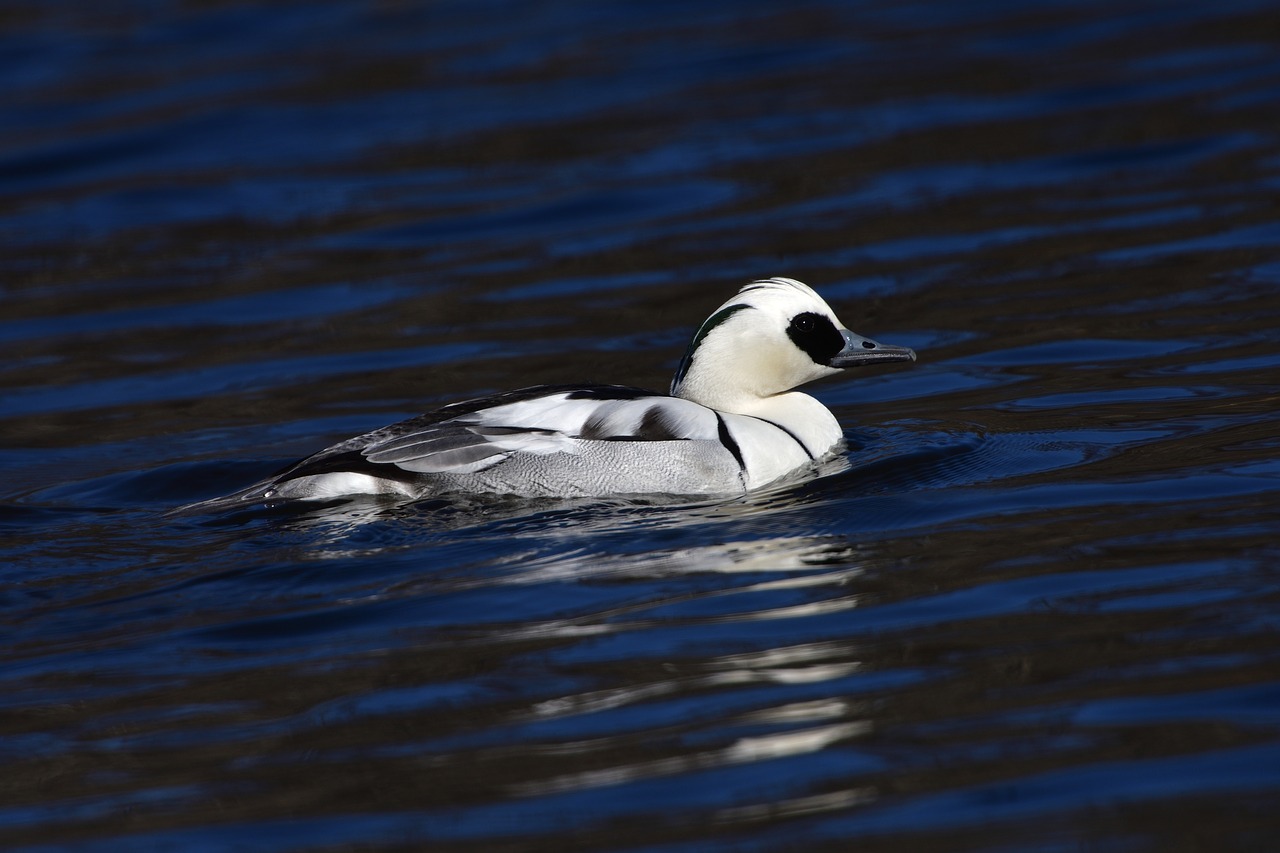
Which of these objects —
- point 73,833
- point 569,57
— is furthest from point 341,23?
point 73,833

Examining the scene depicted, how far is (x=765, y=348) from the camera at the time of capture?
8.30m

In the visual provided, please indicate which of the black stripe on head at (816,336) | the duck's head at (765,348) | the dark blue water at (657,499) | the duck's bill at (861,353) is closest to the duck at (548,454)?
the dark blue water at (657,499)

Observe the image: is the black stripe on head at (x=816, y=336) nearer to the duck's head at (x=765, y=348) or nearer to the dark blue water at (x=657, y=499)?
the duck's head at (x=765, y=348)

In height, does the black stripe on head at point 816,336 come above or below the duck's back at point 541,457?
above

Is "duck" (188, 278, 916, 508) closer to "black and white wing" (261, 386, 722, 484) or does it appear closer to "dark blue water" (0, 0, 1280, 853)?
"black and white wing" (261, 386, 722, 484)

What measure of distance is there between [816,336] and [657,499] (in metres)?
1.27

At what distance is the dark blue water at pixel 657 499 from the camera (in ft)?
15.8

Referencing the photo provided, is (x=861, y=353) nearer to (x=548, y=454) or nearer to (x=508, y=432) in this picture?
(x=548, y=454)

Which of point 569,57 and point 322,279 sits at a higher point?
point 569,57

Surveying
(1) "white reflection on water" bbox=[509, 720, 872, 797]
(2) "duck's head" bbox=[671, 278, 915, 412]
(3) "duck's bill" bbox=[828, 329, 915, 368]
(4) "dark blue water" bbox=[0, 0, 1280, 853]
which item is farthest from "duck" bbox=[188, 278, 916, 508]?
(1) "white reflection on water" bbox=[509, 720, 872, 797]

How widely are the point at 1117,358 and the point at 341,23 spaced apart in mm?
15050

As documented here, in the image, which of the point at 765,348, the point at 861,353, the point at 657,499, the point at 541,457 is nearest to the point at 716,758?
the point at 657,499

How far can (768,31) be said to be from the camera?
20781 mm

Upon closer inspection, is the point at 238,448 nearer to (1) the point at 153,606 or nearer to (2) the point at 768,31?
(1) the point at 153,606
